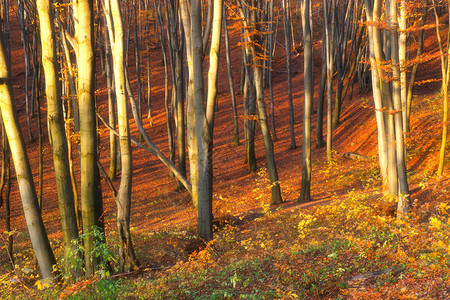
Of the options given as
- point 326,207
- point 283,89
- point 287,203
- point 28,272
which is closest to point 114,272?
point 28,272

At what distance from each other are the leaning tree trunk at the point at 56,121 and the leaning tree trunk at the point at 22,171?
0.53m

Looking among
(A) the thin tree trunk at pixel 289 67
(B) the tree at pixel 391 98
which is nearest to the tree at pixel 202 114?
(B) the tree at pixel 391 98

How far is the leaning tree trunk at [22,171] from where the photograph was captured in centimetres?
648

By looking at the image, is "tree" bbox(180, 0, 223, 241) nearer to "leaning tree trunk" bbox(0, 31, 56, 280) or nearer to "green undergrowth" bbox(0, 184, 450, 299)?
"green undergrowth" bbox(0, 184, 450, 299)

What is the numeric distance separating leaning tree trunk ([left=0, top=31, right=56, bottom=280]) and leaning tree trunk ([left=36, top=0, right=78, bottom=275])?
0.53 metres

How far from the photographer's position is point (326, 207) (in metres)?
10.9

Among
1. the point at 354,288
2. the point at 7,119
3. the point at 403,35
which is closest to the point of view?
the point at 354,288

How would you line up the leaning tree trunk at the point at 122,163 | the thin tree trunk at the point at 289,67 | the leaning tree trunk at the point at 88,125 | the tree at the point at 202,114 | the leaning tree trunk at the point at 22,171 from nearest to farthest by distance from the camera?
the leaning tree trunk at the point at 88,125
the leaning tree trunk at the point at 22,171
the leaning tree trunk at the point at 122,163
the tree at the point at 202,114
the thin tree trunk at the point at 289,67

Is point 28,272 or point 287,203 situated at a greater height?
point 28,272

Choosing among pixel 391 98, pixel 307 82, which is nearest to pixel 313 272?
pixel 391 98

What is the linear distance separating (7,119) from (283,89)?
81.8ft

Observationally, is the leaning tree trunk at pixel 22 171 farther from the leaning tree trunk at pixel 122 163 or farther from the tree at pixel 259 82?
the tree at pixel 259 82

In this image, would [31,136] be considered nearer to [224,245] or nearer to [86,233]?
[224,245]

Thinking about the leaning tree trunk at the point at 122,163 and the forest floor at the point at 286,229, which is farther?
the leaning tree trunk at the point at 122,163
